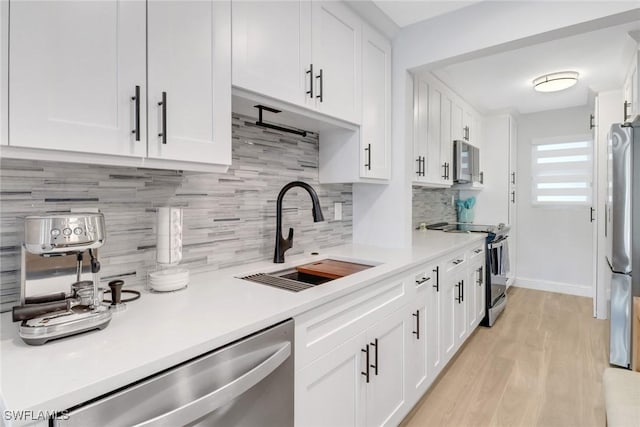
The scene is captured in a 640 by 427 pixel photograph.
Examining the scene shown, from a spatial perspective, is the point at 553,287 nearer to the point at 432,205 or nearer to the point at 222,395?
the point at 432,205

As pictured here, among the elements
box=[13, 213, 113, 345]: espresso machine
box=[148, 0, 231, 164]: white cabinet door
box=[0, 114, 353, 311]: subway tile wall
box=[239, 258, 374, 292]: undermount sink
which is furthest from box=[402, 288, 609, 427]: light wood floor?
box=[148, 0, 231, 164]: white cabinet door

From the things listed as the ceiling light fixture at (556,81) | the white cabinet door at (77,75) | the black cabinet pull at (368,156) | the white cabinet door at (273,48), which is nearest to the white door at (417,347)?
the black cabinet pull at (368,156)

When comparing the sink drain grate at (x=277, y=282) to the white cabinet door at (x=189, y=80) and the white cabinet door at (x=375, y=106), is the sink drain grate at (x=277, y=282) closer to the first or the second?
the white cabinet door at (x=189, y=80)

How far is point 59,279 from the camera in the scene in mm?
992

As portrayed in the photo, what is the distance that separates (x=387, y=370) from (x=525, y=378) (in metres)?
1.43

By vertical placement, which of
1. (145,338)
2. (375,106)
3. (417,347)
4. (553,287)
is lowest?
(553,287)

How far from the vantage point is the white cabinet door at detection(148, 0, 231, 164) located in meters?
1.03

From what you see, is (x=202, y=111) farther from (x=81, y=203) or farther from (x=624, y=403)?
(x=624, y=403)

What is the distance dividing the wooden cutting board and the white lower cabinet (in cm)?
22

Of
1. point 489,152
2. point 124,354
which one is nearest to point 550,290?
point 489,152

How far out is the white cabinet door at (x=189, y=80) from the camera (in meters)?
1.03

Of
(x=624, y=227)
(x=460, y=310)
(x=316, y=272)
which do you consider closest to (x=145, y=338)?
(x=316, y=272)

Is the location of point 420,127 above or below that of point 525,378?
above

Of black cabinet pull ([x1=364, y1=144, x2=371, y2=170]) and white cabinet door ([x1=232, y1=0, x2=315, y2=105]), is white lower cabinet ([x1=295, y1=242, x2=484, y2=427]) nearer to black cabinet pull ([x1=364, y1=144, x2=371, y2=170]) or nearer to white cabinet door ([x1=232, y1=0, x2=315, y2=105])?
black cabinet pull ([x1=364, y1=144, x2=371, y2=170])
